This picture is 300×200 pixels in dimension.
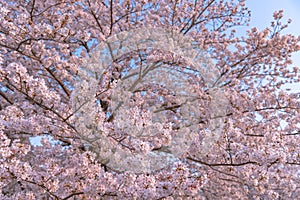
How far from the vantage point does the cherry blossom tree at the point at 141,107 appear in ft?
14.4

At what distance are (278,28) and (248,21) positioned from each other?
6.56 feet

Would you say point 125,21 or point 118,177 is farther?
point 125,21

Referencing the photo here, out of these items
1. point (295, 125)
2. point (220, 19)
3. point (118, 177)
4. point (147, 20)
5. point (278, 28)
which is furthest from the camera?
point (220, 19)

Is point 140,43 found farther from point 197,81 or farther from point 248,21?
point 248,21

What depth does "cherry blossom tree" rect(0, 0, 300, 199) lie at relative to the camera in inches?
173

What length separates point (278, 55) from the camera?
27.1 ft

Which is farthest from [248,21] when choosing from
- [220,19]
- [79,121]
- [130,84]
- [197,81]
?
[79,121]

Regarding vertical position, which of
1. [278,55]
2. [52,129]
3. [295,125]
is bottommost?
[52,129]

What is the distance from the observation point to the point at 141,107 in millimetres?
7637

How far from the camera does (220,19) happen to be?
9750 millimetres

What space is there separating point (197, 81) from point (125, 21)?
291cm

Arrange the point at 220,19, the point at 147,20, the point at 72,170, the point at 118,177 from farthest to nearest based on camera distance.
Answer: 1. the point at 220,19
2. the point at 147,20
3. the point at 72,170
4. the point at 118,177

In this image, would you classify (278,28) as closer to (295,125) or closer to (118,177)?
(295,125)

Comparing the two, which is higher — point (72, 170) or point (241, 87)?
point (241, 87)
